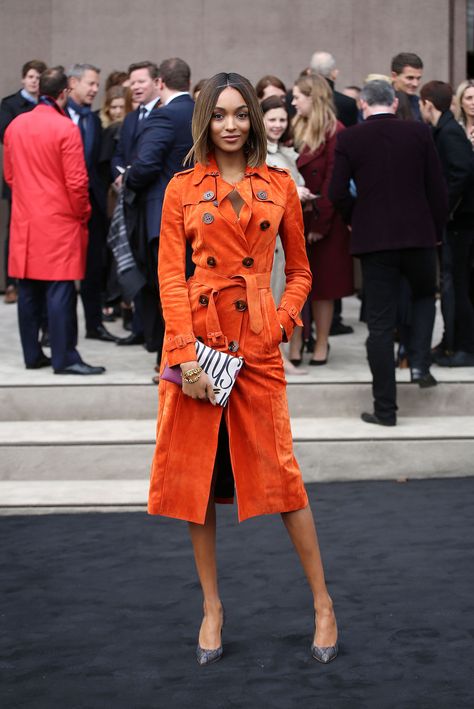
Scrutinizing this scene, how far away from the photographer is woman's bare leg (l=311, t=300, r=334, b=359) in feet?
26.7

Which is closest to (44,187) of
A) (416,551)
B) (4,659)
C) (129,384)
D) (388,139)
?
(129,384)

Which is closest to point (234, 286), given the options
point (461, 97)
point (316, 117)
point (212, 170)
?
point (212, 170)

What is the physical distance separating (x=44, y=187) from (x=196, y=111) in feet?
13.0

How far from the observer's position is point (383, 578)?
16.4 ft

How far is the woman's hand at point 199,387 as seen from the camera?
3943mm

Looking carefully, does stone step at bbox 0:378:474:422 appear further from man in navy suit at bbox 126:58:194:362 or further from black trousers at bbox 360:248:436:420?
man in navy suit at bbox 126:58:194:362

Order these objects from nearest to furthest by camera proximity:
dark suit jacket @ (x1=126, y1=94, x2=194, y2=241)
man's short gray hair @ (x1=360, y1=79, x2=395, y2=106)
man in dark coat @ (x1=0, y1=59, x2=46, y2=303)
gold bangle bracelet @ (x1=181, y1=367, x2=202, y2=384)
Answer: gold bangle bracelet @ (x1=181, y1=367, x2=202, y2=384), man's short gray hair @ (x1=360, y1=79, x2=395, y2=106), dark suit jacket @ (x1=126, y1=94, x2=194, y2=241), man in dark coat @ (x1=0, y1=59, x2=46, y2=303)

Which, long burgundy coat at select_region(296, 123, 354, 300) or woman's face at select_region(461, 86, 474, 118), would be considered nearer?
woman's face at select_region(461, 86, 474, 118)

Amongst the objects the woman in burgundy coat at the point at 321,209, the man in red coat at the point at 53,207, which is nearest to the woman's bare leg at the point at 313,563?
the man in red coat at the point at 53,207

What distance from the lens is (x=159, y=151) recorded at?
7.18 metres

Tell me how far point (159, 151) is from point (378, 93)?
1318 mm

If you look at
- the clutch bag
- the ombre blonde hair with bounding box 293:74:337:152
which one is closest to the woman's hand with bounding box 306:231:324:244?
the ombre blonde hair with bounding box 293:74:337:152

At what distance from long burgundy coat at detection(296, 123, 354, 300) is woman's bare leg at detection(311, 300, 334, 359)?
6 cm

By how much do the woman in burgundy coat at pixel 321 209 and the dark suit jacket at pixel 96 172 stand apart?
5.58 ft
